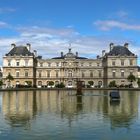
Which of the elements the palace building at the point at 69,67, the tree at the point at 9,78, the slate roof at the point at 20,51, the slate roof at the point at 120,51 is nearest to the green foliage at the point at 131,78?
the palace building at the point at 69,67

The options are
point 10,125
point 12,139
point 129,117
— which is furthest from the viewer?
point 129,117

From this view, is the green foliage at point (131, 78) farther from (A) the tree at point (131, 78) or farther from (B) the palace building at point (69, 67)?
(B) the palace building at point (69, 67)

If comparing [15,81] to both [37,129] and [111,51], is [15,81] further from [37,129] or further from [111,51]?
[37,129]

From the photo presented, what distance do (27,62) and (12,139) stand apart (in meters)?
78.7

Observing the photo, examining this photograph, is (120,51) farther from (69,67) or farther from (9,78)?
(9,78)

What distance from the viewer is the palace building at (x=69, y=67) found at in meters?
92.2

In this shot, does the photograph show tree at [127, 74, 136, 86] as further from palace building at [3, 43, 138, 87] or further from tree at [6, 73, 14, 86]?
tree at [6, 73, 14, 86]

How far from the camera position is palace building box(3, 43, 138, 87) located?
92.2m

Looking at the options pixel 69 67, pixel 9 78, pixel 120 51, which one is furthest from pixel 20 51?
pixel 120 51

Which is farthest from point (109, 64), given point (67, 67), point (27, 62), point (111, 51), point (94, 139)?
point (94, 139)

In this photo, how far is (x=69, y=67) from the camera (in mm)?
95250

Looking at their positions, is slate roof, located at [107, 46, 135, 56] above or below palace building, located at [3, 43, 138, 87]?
above

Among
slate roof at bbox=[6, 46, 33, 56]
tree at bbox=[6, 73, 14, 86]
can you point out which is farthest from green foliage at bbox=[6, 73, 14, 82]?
slate roof at bbox=[6, 46, 33, 56]

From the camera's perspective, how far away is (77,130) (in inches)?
615
